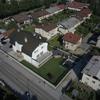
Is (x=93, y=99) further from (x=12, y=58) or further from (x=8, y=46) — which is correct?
(x=8, y=46)

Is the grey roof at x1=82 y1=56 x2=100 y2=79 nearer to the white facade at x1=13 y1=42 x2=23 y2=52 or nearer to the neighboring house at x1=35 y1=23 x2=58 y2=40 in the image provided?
the white facade at x1=13 y1=42 x2=23 y2=52

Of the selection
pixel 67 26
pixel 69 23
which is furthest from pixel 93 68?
pixel 69 23

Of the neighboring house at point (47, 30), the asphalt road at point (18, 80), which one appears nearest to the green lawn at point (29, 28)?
the neighboring house at point (47, 30)

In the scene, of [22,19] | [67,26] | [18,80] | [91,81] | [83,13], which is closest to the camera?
[91,81]

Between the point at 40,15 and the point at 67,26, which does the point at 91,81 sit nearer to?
the point at 67,26

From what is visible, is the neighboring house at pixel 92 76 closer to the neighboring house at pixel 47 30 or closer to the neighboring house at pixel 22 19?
the neighboring house at pixel 47 30

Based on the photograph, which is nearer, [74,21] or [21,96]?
[21,96]

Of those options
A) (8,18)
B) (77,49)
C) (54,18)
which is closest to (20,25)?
(8,18)
